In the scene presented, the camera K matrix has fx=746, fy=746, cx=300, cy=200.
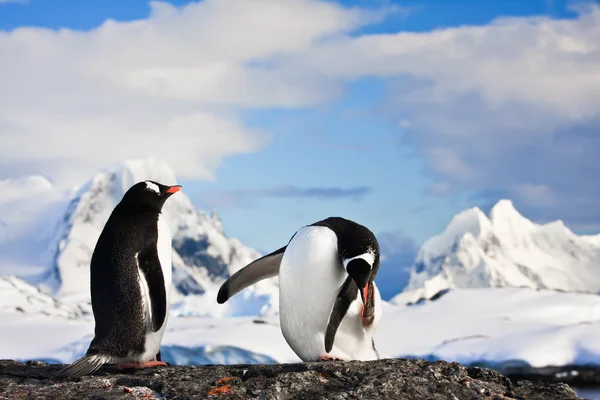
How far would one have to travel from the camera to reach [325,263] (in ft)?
16.7

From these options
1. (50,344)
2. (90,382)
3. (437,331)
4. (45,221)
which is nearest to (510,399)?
(90,382)

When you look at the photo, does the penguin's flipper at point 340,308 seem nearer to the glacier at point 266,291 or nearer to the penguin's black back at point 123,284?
the penguin's black back at point 123,284

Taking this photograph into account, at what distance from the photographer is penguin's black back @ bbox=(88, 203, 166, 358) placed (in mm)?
5152

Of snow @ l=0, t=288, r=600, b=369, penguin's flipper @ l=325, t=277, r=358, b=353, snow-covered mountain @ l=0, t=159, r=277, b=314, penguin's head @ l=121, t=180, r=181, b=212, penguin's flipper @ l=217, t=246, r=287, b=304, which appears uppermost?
snow-covered mountain @ l=0, t=159, r=277, b=314

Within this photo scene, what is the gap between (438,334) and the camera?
72.6 feet

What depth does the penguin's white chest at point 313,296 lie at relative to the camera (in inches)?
200

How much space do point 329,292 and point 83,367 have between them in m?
1.68

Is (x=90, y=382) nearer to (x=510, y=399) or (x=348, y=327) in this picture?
(x=348, y=327)

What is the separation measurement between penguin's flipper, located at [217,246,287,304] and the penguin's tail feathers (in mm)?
1216

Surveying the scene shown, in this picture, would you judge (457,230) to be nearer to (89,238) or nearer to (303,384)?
(89,238)

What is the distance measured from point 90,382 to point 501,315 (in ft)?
67.0

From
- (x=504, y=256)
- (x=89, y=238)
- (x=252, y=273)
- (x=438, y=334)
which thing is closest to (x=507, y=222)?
(x=504, y=256)

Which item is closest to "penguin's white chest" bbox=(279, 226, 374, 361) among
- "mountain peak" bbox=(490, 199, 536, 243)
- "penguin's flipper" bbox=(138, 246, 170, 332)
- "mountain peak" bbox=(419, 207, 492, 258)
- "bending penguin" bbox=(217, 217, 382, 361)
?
"bending penguin" bbox=(217, 217, 382, 361)

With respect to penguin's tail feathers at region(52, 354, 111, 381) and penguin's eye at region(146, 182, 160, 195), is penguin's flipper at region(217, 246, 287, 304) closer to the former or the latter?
penguin's eye at region(146, 182, 160, 195)
